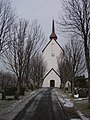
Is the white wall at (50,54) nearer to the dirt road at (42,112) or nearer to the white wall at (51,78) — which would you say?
the white wall at (51,78)

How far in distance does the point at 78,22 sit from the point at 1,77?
5686cm

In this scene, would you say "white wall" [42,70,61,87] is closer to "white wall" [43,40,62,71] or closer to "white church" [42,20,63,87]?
"white church" [42,20,63,87]

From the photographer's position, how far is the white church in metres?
86.9

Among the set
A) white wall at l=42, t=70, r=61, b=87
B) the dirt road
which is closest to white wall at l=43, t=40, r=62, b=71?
white wall at l=42, t=70, r=61, b=87

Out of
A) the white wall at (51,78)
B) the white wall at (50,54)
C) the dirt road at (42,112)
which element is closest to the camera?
the dirt road at (42,112)

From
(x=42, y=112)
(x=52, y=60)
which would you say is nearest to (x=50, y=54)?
(x=52, y=60)

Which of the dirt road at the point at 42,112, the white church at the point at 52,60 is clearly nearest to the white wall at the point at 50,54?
the white church at the point at 52,60

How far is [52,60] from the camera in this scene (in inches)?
3661

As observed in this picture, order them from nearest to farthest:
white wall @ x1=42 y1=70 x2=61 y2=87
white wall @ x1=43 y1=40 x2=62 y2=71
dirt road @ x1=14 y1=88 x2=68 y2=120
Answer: dirt road @ x1=14 y1=88 x2=68 y2=120, white wall @ x1=42 y1=70 x2=61 y2=87, white wall @ x1=43 y1=40 x2=62 y2=71

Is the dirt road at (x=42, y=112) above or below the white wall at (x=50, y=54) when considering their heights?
below

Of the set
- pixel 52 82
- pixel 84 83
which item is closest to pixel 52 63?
pixel 52 82

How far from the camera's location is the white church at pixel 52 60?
86938 mm

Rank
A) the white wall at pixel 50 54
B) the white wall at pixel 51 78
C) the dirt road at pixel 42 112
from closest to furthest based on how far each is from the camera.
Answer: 1. the dirt road at pixel 42 112
2. the white wall at pixel 51 78
3. the white wall at pixel 50 54

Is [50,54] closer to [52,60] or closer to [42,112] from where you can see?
[52,60]
